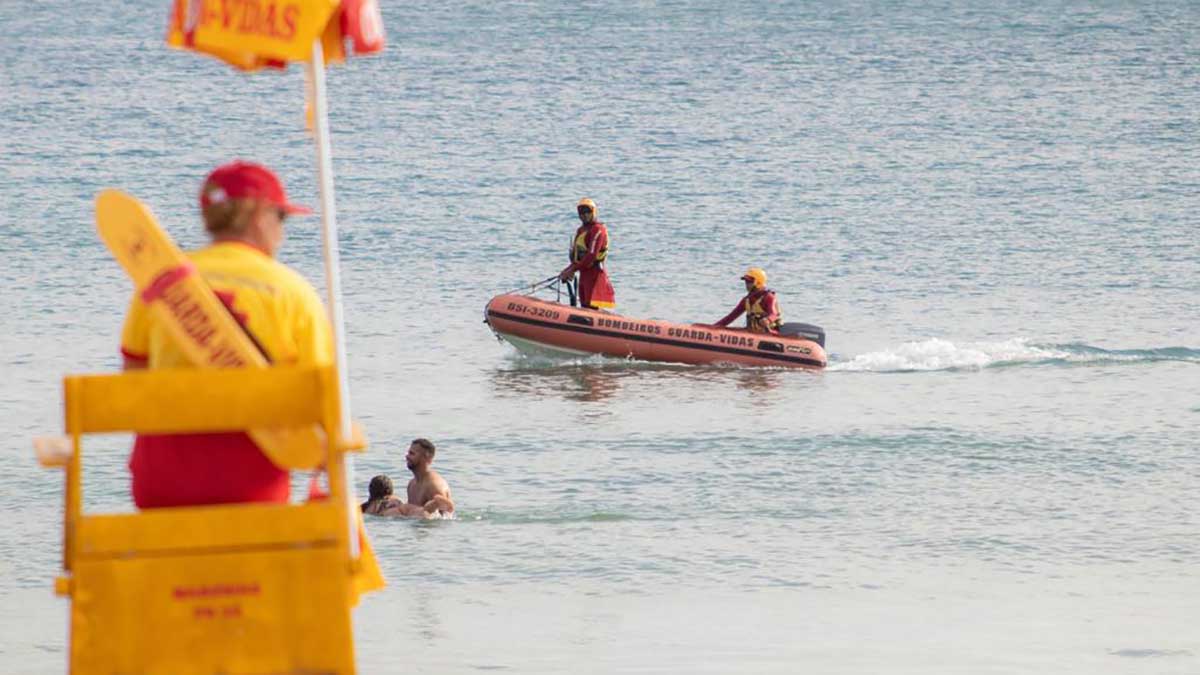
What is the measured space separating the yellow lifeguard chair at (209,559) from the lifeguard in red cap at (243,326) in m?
0.12

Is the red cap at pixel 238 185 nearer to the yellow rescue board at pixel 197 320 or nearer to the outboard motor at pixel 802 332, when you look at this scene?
Result: the yellow rescue board at pixel 197 320

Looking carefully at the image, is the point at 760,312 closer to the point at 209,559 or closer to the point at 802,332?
the point at 802,332

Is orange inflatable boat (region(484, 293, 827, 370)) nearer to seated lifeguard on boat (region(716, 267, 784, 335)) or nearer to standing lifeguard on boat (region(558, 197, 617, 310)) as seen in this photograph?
seated lifeguard on boat (region(716, 267, 784, 335))

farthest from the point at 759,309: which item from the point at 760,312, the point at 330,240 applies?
the point at 330,240

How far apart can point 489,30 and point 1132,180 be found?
25.5m

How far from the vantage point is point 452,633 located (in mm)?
10148

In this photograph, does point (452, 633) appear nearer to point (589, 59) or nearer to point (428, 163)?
point (428, 163)

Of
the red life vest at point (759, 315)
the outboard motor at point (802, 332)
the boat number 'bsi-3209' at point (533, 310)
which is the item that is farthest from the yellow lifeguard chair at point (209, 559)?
the boat number 'bsi-3209' at point (533, 310)

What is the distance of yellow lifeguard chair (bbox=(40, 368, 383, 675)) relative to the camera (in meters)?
4.27

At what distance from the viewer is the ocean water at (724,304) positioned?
1134 centimetres

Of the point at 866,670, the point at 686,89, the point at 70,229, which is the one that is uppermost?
the point at 686,89

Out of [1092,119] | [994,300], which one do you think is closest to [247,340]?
[994,300]

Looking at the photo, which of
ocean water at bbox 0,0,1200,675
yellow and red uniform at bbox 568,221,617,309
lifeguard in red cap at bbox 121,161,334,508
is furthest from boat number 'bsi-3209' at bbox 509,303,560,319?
lifeguard in red cap at bbox 121,161,334,508

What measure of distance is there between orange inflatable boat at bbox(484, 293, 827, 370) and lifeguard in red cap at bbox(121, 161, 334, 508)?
55.6ft
